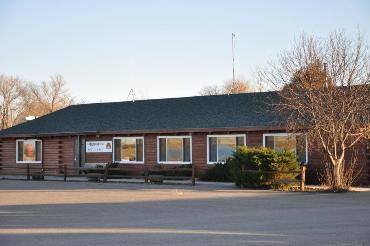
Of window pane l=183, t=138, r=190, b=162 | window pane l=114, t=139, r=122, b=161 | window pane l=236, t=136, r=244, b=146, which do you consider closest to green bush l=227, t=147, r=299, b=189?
window pane l=236, t=136, r=244, b=146

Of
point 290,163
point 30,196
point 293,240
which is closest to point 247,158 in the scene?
point 290,163

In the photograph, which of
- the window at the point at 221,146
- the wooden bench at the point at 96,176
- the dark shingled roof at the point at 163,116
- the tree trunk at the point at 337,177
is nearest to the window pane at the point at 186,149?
the dark shingled roof at the point at 163,116

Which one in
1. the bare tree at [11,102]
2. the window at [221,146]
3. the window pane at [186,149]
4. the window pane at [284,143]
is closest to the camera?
the window pane at [284,143]

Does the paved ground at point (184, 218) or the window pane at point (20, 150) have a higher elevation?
the window pane at point (20, 150)

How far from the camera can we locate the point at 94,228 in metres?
13.1

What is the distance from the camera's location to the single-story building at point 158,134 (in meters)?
29.4

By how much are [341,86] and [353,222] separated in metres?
10.9

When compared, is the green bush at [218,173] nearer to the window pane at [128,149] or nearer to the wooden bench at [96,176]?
the window pane at [128,149]

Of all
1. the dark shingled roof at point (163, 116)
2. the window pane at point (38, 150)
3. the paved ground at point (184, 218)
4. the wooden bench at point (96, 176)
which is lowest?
the paved ground at point (184, 218)

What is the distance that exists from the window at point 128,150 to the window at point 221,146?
14.3 feet

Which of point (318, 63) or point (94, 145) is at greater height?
point (318, 63)

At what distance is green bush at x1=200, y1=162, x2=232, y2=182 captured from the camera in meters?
29.5

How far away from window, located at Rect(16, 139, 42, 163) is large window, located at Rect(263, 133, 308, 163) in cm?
1569

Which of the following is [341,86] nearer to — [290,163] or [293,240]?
[290,163]
